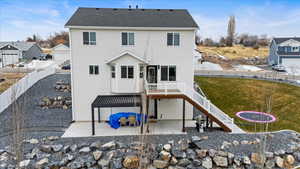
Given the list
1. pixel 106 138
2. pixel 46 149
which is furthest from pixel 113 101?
pixel 46 149

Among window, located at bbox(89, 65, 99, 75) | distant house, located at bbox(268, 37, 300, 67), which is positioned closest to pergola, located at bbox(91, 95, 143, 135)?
window, located at bbox(89, 65, 99, 75)

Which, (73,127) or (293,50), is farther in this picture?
(293,50)

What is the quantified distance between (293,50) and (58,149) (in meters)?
47.5

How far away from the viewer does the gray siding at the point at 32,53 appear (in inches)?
1764

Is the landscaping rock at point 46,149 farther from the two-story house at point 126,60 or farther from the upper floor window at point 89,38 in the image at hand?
the upper floor window at point 89,38

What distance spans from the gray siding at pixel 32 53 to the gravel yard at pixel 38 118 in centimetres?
3032

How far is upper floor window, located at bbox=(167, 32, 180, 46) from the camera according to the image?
44.1 ft

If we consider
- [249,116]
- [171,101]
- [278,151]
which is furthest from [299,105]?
[171,101]

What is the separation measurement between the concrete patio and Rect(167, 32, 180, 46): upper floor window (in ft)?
17.5

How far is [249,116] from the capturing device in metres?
14.2

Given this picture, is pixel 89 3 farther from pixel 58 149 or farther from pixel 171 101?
pixel 58 149

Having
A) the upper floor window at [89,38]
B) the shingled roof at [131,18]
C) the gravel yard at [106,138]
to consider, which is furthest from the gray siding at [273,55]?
the upper floor window at [89,38]

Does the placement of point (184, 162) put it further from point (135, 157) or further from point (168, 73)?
point (168, 73)

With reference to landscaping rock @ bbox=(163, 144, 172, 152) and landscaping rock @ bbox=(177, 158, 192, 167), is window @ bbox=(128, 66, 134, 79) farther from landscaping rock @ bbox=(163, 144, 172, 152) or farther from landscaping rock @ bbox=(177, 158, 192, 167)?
landscaping rock @ bbox=(177, 158, 192, 167)
